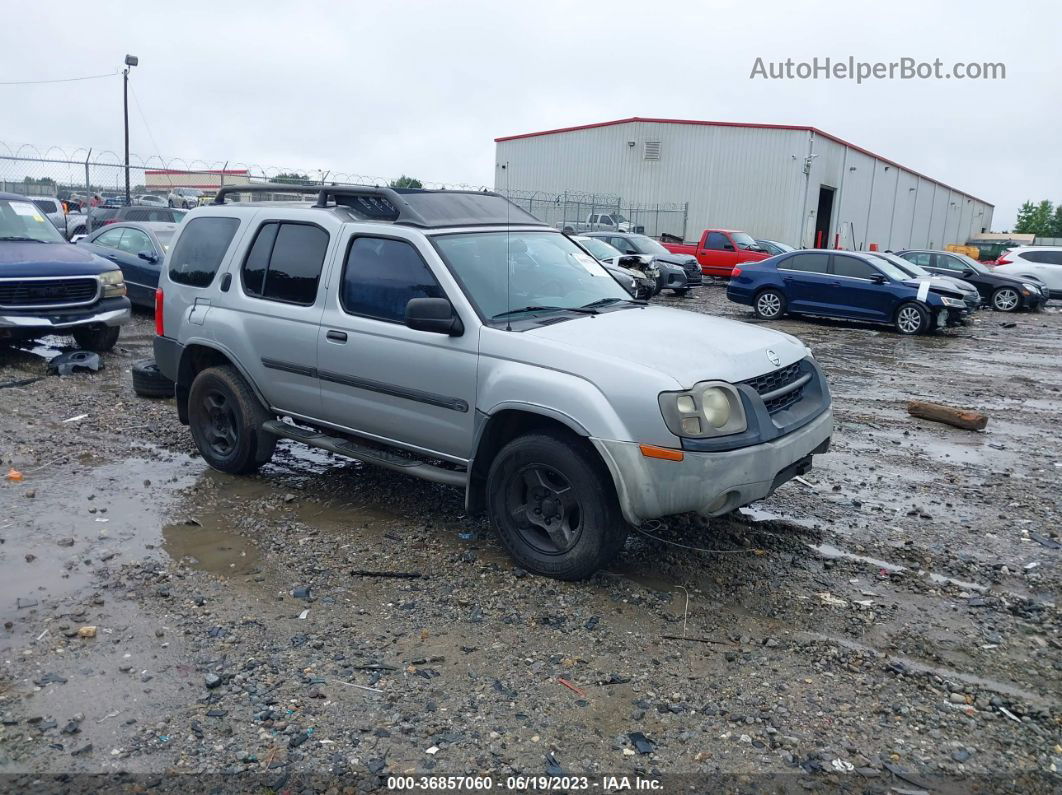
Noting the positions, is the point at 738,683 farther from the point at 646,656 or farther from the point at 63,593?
the point at 63,593

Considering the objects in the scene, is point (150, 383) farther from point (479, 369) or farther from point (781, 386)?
point (781, 386)

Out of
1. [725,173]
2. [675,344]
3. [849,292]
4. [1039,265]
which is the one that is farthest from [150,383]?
[725,173]

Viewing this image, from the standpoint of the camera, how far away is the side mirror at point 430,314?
4777 millimetres

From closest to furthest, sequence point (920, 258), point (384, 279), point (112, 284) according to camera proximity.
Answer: point (384, 279), point (112, 284), point (920, 258)

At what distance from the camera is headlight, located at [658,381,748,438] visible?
13.7 feet

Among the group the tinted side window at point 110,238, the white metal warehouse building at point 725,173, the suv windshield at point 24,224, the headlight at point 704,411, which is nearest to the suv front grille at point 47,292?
the suv windshield at point 24,224

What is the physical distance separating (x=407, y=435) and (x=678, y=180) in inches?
1523

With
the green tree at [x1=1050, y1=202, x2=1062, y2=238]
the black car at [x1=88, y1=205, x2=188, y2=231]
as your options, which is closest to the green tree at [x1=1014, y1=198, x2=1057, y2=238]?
the green tree at [x1=1050, y1=202, x2=1062, y2=238]

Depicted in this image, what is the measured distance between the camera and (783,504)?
19.9 feet

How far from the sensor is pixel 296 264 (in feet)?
19.2

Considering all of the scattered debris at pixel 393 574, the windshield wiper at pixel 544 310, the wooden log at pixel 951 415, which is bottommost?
the scattered debris at pixel 393 574

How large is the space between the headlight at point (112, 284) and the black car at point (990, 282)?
64.2 ft

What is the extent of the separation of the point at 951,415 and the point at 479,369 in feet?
19.5

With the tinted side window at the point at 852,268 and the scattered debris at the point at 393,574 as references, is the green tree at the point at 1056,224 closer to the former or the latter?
the tinted side window at the point at 852,268
